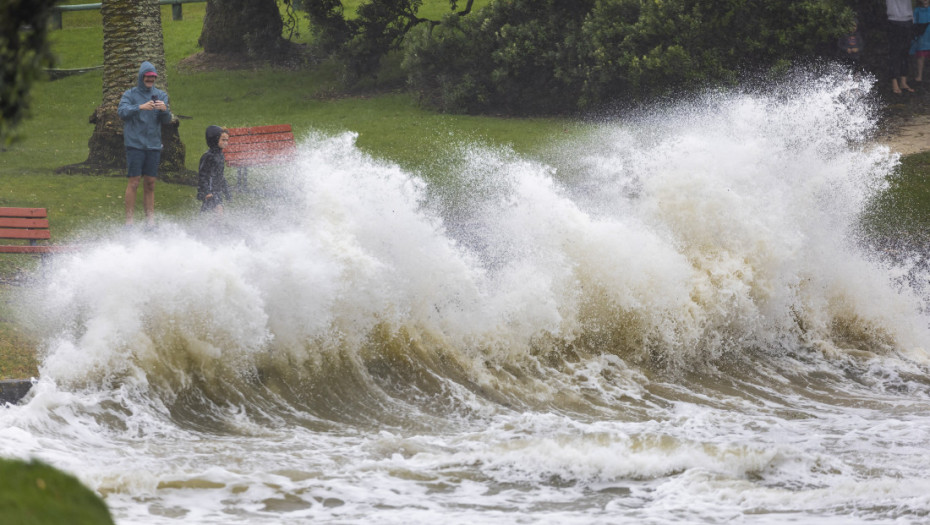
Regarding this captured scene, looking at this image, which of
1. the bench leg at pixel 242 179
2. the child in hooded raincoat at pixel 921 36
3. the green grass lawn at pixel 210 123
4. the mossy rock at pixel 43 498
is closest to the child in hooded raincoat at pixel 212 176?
the green grass lawn at pixel 210 123

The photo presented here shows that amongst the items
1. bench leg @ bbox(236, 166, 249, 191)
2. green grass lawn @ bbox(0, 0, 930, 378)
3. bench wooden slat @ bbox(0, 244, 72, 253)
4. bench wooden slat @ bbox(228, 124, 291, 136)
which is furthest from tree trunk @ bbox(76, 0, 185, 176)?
bench wooden slat @ bbox(0, 244, 72, 253)

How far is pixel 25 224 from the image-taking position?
11297 millimetres

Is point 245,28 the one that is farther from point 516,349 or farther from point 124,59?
point 516,349

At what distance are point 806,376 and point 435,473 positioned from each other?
5.21 meters

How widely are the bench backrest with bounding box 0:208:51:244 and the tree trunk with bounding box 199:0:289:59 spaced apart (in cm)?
1322

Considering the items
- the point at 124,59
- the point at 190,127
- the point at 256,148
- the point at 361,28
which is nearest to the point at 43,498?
the point at 256,148

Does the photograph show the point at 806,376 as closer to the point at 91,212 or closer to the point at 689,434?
the point at 689,434

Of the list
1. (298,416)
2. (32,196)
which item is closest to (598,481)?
(298,416)

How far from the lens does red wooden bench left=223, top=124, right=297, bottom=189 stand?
48.6ft

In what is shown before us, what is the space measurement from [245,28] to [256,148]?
9.99m

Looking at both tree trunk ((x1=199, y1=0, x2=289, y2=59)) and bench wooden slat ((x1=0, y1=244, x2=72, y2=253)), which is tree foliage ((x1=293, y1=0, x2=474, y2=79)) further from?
bench wooden slat ((x1=0, y1=244, x2=72, y2=253))

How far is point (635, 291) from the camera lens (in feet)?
Result: 38.7

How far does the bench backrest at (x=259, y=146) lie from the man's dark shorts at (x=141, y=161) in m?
2.23

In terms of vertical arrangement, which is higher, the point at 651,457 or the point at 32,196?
the point at 32,196
